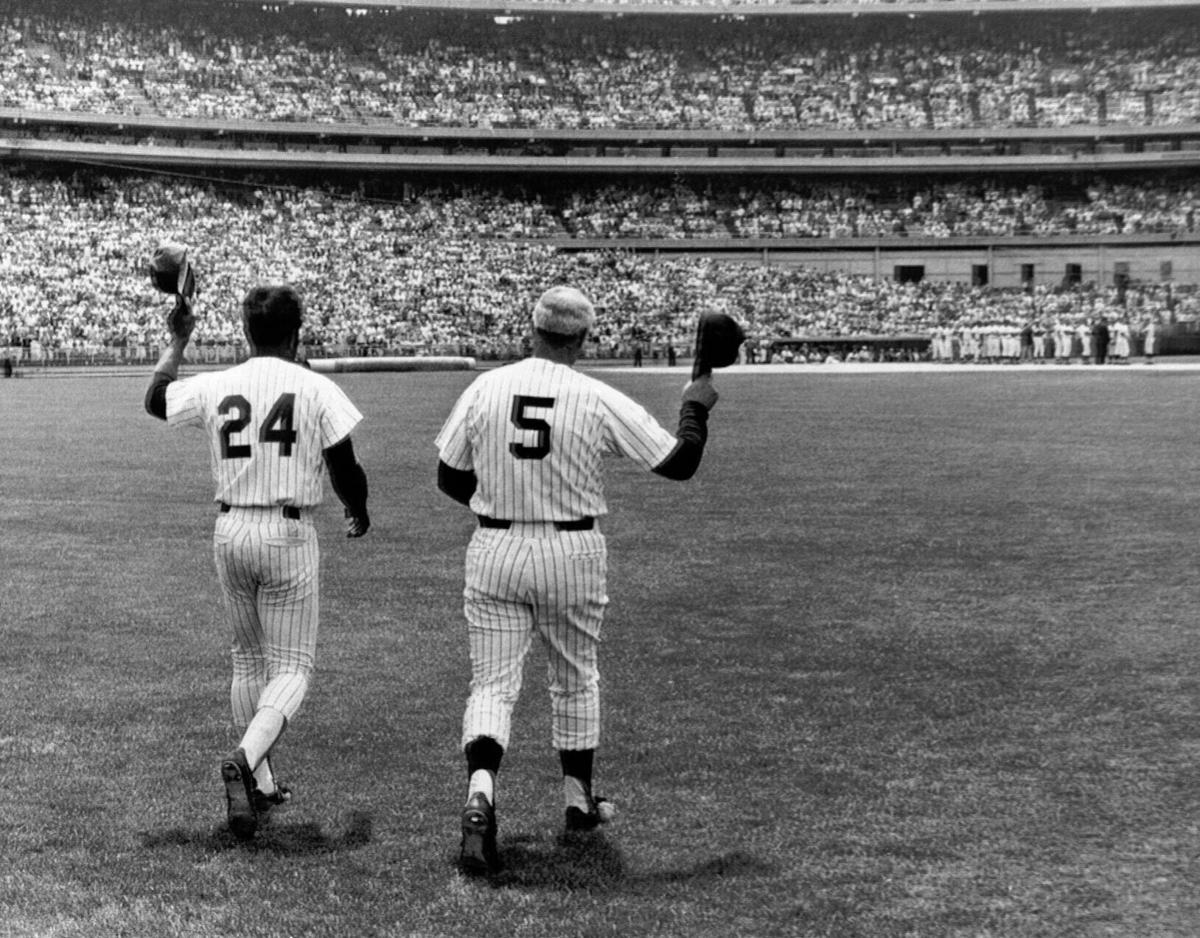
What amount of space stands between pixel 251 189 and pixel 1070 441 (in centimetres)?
5296

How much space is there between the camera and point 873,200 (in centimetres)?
7288

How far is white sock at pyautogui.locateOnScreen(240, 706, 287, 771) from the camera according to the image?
541 centimetres

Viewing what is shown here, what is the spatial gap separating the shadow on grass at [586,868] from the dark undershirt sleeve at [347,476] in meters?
1.47

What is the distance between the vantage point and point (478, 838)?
503 centimetres

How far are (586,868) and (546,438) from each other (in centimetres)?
156

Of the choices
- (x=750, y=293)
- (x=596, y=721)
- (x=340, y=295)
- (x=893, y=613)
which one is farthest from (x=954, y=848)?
(x=750, y=293)

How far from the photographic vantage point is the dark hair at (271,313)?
18.7 feet

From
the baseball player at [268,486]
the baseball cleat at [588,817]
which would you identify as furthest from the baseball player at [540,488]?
the baseball player at [268,486]

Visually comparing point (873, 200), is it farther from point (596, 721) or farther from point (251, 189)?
point (596, 721)

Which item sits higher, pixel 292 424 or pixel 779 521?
pixel 292 424

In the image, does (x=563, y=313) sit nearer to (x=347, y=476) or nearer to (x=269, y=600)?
(x=347, y=476)

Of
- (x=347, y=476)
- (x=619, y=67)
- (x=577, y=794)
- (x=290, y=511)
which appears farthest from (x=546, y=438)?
(x=619, y=67)

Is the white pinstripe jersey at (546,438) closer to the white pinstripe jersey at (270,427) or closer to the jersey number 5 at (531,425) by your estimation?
the jersey number 5 at (531,425)

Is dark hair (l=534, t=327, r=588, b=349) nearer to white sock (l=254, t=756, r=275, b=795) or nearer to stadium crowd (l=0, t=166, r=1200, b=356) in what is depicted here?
white sock (l=254, t=756, r=275, b=795)
